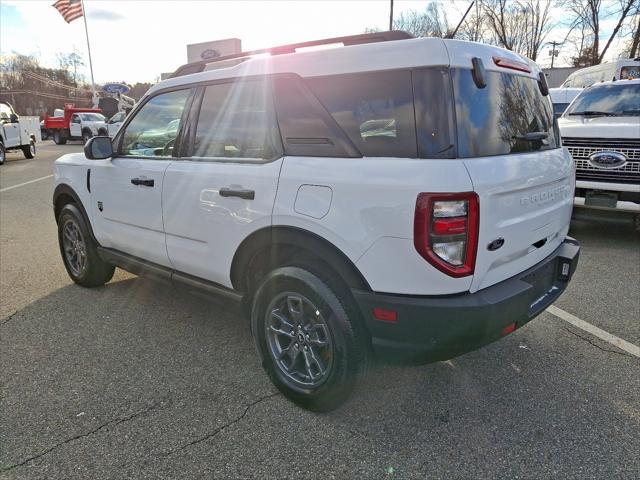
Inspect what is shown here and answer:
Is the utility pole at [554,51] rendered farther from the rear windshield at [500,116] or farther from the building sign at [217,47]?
the rear windshield at [500,116]

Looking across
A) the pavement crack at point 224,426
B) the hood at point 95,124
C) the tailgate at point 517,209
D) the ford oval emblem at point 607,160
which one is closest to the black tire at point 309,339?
the pavement crack at point 224,426

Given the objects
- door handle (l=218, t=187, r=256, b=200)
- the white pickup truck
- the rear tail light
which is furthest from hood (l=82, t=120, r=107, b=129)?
the rear tail light

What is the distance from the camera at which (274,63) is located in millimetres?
2676

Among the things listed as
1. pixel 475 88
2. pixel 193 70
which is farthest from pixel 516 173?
pixel 193 70

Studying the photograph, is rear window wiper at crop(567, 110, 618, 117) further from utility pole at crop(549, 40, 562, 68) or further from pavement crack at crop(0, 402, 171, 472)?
utility pole at crop(549, 40, 562, 68)

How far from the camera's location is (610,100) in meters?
6.59

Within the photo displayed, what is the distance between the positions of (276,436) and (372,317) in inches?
31.8

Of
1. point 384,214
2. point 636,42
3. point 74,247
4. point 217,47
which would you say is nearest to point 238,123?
point 384,214

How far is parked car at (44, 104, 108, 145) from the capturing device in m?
28.0

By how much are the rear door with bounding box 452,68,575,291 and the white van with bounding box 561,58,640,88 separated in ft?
29.5

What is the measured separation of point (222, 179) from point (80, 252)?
2.39m

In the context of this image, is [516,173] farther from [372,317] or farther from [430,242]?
[372,317]

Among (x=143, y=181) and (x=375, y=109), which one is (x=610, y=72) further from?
(x=143, y=181)

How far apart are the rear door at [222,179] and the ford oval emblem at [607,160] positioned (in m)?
4.60
